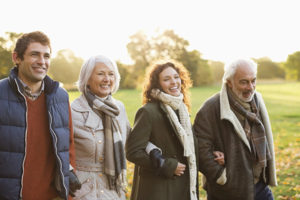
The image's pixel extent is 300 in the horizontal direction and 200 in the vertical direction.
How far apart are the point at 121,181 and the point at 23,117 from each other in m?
1.27

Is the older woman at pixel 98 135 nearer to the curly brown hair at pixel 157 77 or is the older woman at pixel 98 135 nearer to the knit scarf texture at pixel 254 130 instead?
the curly brown hair at pixel 157 77

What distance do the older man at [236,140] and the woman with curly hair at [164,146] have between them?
303 mm

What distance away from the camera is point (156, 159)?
356 centimetres

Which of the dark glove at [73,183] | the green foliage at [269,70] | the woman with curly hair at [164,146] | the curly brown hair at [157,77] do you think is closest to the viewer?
the dark glove at [73,183]

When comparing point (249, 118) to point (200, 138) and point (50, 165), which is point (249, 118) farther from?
point (50, 165)

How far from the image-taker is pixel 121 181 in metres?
3.60

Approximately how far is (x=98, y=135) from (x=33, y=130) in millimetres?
735

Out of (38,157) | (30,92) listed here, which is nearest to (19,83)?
(30,92)

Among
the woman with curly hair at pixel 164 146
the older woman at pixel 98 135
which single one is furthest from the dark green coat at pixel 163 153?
the older woman at pixel 98 135

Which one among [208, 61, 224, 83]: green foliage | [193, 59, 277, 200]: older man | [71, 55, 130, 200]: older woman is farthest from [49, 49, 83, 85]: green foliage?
[208, 61, 224, 83]: green foliage

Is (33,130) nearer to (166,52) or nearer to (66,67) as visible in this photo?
(66,67)

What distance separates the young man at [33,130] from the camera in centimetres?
282

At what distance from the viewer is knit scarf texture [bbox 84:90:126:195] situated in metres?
3.50

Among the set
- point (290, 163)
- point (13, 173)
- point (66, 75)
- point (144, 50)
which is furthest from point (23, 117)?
point (144, 50)
